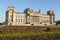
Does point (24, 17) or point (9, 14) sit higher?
point (9, 14)

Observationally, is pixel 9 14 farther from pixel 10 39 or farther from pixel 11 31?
pixel 10 39

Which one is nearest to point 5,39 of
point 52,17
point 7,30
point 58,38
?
point 58,38

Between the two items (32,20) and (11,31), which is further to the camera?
(32,20)

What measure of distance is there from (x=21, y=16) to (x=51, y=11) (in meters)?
24.6

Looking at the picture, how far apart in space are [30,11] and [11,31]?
322 ft

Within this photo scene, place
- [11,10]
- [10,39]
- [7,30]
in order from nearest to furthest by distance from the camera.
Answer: [10,39], [7,30], [11,10]

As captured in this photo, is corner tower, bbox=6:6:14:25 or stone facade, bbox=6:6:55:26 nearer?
corner tower, bbox=6:6:14:25

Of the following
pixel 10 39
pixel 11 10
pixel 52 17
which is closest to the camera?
pixel 10 39

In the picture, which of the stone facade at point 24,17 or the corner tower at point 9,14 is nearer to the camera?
the corner tower at point 9,14

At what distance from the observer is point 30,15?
117 m

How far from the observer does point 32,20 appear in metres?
116

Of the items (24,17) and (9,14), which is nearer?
(9,14)

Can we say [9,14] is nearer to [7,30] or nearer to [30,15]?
[30,15]

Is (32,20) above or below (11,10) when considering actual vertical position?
below
